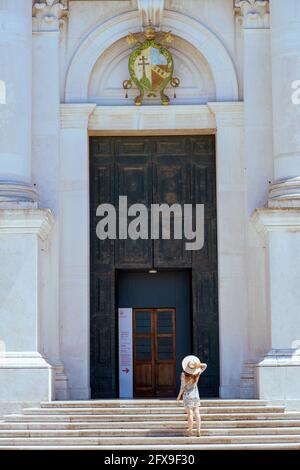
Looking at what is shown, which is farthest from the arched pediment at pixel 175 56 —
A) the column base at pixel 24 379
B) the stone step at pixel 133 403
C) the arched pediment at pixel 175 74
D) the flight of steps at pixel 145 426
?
the flight of steps at pixel 145 426

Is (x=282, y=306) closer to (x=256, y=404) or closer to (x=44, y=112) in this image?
(x=256, y=404)

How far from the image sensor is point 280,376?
26.9m

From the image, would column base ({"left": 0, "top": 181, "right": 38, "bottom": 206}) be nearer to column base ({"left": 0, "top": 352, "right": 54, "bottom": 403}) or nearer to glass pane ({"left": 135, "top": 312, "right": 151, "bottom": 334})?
column base ({"left": 0, "top": 352, "right": 54, "bottom": 403})

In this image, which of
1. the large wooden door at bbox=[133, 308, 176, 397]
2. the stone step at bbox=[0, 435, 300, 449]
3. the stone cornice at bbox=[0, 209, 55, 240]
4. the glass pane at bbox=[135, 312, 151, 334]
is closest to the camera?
the stone step at bbox=[0, 435, 300, 449]

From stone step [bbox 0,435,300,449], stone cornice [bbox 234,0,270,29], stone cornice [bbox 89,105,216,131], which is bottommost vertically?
stone step [bbox 0,435,300,449]

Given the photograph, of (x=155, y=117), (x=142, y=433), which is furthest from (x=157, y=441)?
(x=155, y=117)

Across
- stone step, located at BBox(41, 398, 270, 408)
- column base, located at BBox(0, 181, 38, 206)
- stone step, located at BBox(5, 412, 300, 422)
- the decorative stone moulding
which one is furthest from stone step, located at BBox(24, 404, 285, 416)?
the decorative stone moulding

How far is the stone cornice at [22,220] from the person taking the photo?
27281 mm

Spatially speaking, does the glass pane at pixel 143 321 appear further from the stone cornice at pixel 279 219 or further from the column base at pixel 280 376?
the stone cornice at pixel 279 219

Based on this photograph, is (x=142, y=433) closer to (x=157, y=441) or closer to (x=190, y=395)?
(x=157, y=441)

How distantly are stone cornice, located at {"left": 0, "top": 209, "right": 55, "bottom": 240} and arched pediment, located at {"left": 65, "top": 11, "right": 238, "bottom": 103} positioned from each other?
3745 millimetres

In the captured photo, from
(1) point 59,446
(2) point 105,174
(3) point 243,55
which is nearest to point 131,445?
(1) point 59,446

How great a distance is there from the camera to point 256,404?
26.4 meters

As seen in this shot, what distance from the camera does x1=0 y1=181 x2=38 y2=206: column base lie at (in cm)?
2784
